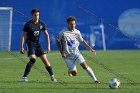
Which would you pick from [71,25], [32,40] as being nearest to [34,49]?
[32,40]

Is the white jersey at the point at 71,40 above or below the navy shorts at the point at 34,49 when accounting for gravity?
above

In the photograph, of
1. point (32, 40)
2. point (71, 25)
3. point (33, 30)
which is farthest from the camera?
point (32, 40)

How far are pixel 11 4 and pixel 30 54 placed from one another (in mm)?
25416

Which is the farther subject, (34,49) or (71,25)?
(34,49)

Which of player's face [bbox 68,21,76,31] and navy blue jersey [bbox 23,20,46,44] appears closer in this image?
player's face [bbox 68,21,76,31]

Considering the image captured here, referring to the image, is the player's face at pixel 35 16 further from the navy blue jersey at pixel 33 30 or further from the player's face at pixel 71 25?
the player's face at pixel 71 25

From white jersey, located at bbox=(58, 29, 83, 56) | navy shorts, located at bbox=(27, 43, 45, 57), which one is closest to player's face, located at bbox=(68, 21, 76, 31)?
white jersey, located at bbox=(58, 29, 83, 56)

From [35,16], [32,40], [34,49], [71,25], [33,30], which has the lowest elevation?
[34,49]

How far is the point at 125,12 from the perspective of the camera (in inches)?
1705

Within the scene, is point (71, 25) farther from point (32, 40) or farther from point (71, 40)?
point (32, 40)

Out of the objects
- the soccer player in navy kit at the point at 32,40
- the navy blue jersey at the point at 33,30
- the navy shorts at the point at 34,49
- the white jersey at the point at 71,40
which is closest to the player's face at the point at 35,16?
the soccer player in navy kit at the point at 32,40

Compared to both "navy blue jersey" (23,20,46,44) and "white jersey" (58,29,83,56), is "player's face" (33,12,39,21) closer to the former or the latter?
"navy blue jersey" (23,20,46,44)

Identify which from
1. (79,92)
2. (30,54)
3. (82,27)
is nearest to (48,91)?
(79,92)

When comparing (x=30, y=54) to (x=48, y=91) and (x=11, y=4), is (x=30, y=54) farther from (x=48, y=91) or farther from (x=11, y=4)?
(x=11, y=4)
